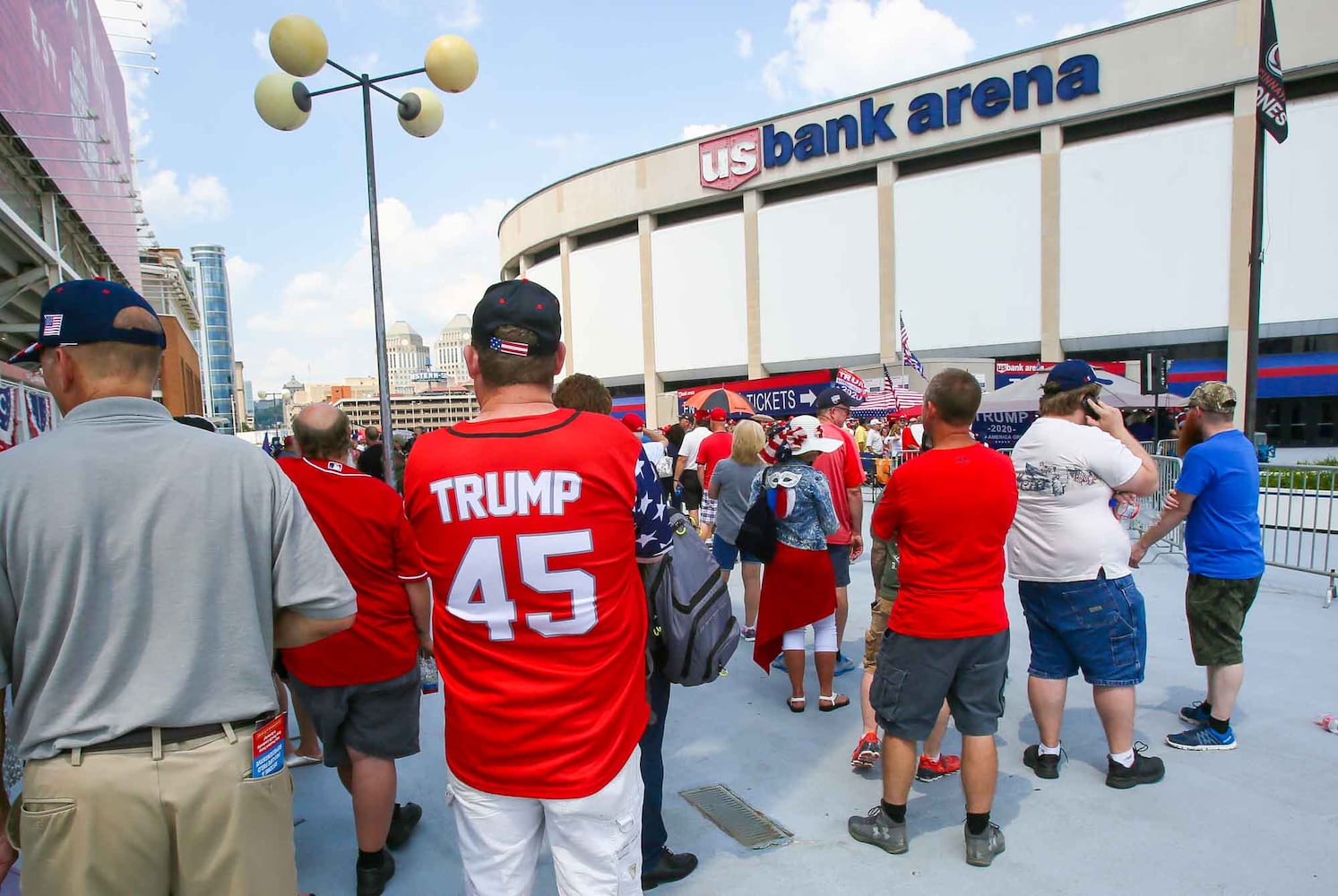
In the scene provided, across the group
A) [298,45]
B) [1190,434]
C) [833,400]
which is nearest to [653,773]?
[1190,434]

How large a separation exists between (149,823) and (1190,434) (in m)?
4.84

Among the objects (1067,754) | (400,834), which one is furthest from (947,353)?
(400,834)

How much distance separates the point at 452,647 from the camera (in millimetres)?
1879

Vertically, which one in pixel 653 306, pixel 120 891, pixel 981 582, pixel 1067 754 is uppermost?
pixel 653 306

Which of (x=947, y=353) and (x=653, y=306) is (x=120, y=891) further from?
(x=653, y=306)

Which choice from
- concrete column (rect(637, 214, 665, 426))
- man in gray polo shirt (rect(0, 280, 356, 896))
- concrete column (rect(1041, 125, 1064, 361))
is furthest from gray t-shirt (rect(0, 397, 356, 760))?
concrete column (rect(637, 214, 665, 426))

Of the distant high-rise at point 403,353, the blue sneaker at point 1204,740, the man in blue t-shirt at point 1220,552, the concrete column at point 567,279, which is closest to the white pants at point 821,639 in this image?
the man in blue t-shirt at point 1220,552

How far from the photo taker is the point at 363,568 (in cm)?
280

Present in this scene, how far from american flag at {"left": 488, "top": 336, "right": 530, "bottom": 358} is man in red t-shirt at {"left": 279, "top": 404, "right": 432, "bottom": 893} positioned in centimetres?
120

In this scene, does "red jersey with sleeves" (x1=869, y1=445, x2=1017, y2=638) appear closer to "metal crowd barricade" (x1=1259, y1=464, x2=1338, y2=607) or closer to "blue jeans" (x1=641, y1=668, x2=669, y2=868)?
"blue jeans" (x1=641, y1=668, x2=669, y2=868)

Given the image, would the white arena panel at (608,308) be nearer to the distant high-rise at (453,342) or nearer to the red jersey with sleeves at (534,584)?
the red jersey with sleeves at (534,584)

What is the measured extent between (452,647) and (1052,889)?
243 centimetres

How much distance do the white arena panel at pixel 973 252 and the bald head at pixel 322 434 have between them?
29.3 metres

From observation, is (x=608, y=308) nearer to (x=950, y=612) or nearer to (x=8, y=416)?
(x=8, y=416)
